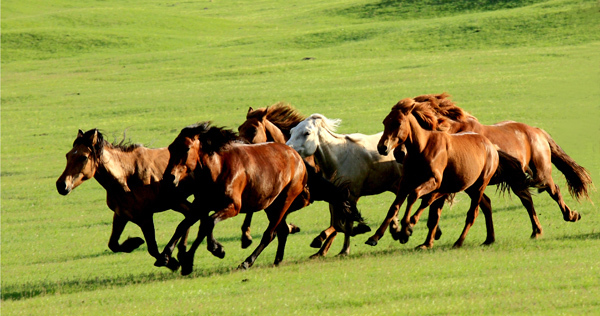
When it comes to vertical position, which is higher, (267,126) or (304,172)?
(267,126)

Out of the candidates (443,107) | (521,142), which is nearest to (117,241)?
(443,107)

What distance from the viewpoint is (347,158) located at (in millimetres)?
12656

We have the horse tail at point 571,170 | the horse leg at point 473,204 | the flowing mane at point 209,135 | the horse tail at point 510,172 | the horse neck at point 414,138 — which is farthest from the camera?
the horse tail at point 571,170

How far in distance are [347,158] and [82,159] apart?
162 inches

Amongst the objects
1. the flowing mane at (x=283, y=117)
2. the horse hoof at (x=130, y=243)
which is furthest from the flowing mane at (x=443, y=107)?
the horse hoof at (x=130, y=243)

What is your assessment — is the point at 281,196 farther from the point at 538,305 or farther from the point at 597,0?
the point at 597,0

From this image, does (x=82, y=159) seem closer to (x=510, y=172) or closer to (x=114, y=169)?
(x=114, y=169)

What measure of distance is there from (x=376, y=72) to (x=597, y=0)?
1844cm

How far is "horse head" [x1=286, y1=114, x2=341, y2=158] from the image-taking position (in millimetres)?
12523

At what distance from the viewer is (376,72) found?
1575 inches

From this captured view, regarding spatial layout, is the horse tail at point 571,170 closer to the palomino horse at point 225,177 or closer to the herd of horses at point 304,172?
the herd of horses at point 304,172

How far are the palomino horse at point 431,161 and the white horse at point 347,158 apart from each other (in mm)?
1274

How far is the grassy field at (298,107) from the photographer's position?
905 centimetres

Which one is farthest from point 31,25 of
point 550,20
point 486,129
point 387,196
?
point 486,129
